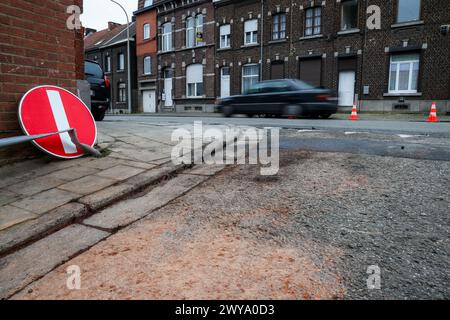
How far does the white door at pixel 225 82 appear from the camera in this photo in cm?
2423

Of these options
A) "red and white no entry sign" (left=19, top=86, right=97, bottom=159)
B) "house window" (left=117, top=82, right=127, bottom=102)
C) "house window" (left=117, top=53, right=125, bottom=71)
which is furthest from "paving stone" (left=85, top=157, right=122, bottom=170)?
"house window" (left=117, top=53, right=125, bottom=71)

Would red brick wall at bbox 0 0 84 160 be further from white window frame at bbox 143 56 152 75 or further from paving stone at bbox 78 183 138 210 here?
white window frame at bbox 143 56 152 75

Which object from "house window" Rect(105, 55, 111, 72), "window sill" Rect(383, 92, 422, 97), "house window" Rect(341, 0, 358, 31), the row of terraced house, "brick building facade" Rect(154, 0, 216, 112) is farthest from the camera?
"house window" Rect(105, 55, 111, 72)

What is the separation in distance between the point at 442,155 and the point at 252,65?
19.9m

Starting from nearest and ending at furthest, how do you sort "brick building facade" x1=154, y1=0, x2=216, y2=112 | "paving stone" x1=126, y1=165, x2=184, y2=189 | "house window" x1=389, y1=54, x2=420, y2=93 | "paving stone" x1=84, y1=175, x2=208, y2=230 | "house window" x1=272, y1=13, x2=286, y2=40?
"paving stone" x1=84, y1=175, x2=208, y2=230, "paving stone" x1=126, y1=165, x2=184, y2=189, "house window" x1=389, y1=54, x2=420, y2=93, "house window" x1=272, y1=13, x2=286, y2=40, "brick building facade" x1=154, y1=0, x2=216, y2=112

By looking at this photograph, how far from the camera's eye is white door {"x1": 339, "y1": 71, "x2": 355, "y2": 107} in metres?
18.8

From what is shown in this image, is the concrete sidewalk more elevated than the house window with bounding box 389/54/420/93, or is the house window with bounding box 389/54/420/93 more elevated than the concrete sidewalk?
the house window with bounding box 389/54/420/93

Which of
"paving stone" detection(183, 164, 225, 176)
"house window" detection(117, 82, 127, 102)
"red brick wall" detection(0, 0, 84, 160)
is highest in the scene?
"house window" detection(117, 82, 127, 102)

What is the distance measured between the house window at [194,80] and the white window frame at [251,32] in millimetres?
4675

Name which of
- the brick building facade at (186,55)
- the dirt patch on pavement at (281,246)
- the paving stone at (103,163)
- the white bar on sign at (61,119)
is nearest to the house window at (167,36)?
the brick building facade at (186,55)

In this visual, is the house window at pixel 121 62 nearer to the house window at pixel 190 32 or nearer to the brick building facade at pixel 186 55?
the brick building facade at pixel 186 55

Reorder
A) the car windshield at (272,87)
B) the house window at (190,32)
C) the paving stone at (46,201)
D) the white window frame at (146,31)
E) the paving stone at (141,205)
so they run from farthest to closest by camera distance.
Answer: the white window frame at (146,31) < the house window at (190,32) < the car windshield at (272,87) < the paving stone at (46,201) < the paving stone at (141,205)

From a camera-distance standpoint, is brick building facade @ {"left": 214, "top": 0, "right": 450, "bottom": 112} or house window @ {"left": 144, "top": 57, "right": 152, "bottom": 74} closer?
brick building facade @ {"left": 214, "top": 0, "right": 450, "bottom": 112}

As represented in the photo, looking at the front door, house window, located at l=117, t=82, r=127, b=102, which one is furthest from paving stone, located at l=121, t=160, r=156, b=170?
house window, located at l=117, t=82, r=127, b=102
